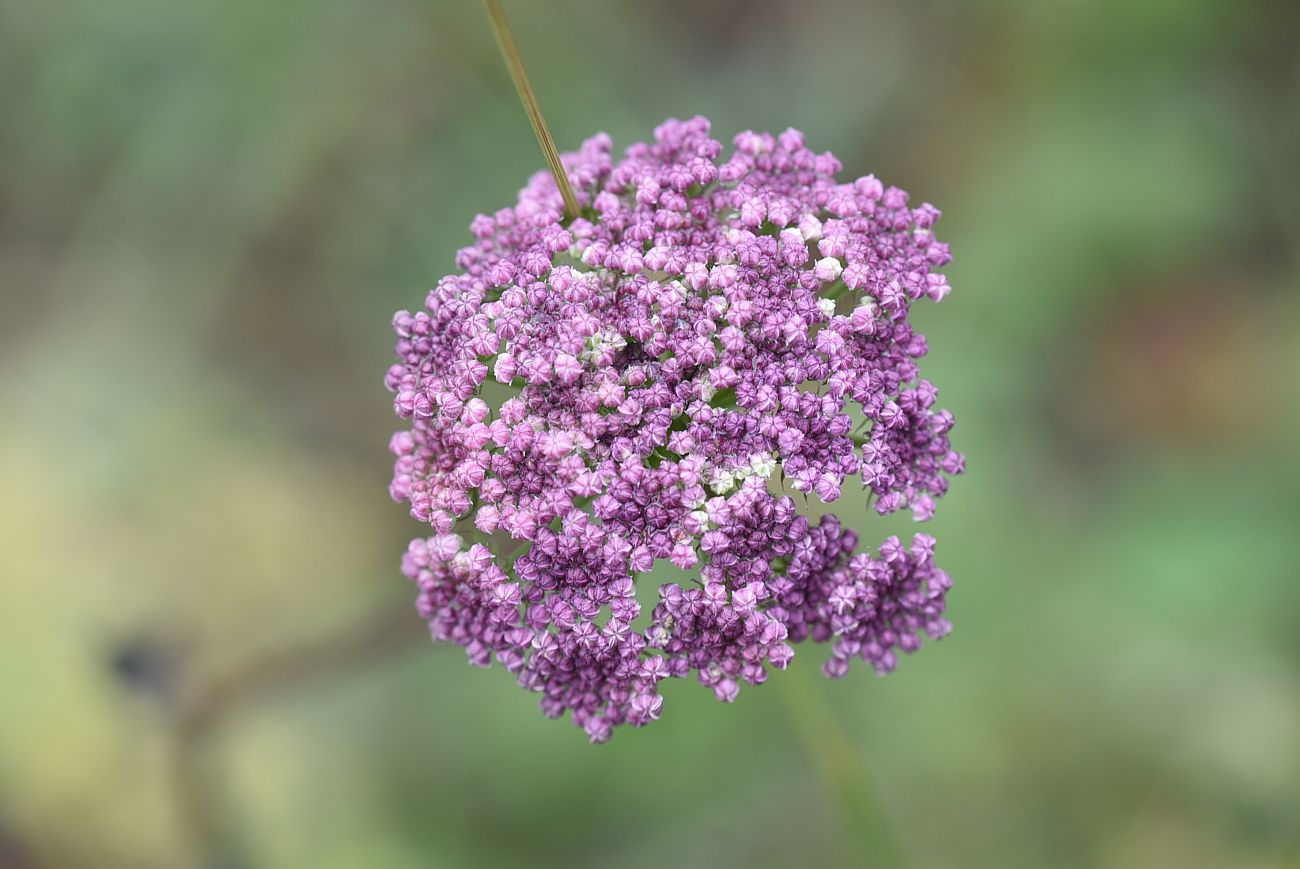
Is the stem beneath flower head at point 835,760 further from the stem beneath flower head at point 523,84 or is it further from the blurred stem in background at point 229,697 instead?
the stem beneath flower head at point 523,84

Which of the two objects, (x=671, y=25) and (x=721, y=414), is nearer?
(x=721, y=414)

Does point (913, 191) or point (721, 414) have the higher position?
point (913, 191)

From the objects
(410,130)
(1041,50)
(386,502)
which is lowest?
(386,502)

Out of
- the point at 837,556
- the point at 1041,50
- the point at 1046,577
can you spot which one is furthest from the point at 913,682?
the point at 1041,50

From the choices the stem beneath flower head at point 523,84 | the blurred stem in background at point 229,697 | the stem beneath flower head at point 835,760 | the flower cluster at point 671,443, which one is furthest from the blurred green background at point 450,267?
the stem beneath flower head at point 523,84

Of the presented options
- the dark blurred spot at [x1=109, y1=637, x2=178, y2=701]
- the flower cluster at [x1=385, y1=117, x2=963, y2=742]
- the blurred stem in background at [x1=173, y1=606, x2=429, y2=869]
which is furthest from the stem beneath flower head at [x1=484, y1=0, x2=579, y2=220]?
the dark blurred spot at [x1=109, y1=637, x2=178, y2=701]

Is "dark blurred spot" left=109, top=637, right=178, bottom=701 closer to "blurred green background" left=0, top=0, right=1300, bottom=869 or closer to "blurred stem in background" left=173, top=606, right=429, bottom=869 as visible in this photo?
"blurred stem in background" left=173, top=606, right=429, bottom=869

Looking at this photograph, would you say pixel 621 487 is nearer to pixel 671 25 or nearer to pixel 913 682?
pixel 913 682
